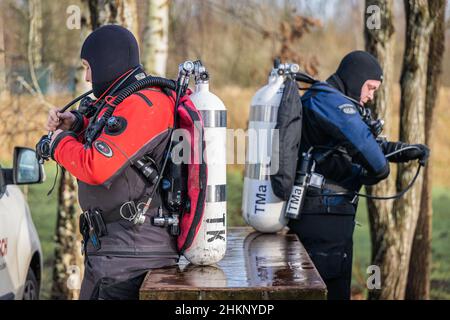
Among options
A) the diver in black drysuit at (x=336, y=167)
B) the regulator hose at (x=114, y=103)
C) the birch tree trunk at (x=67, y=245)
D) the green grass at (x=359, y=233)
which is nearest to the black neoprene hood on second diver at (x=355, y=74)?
the diver in black drysuit at (x=336, y=167)

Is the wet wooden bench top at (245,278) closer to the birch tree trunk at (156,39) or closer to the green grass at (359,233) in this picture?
the birch tree trunk at (156,39)

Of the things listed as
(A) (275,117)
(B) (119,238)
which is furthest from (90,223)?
(A) (275,117)

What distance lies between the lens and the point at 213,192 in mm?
4168

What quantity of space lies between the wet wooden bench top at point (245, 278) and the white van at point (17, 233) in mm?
1190

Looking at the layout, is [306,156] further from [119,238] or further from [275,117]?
[119,238]

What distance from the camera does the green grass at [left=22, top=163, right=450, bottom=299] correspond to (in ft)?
36.7

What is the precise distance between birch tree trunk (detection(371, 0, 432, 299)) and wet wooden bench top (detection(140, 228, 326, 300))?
2909 mm

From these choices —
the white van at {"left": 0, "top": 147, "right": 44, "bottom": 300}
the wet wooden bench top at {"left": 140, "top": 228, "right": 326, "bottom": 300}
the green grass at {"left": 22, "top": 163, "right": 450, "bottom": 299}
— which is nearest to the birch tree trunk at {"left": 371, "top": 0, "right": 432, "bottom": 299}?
the green grass at {"left": 22, "top": 163, "right": 450, "bottom": 299}

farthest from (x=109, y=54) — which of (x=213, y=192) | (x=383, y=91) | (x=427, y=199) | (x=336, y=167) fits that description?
(x=427, y=199)

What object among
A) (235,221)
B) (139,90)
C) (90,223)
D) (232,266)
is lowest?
(235,221)

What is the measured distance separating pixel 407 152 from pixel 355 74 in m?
0.66

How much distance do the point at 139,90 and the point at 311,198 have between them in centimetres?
180

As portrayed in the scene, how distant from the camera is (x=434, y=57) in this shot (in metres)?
8.02

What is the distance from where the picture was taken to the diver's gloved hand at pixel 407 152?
5375 mm
